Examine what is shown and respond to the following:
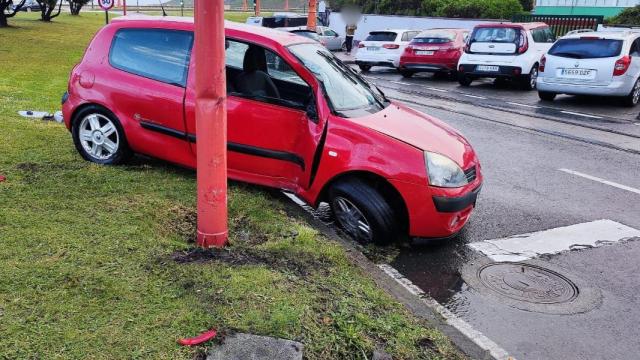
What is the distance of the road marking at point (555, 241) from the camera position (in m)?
5.07

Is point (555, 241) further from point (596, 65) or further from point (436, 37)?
point (436, 37)

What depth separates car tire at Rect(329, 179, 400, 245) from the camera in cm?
480

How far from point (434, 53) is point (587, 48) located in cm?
Result: 603

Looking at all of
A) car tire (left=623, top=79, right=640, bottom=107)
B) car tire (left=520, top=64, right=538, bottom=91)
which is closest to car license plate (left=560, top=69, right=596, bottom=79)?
car tire (left=623, top=79, right=640, bottom=107)

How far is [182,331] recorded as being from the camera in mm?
3090

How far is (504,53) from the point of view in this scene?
1581 cm

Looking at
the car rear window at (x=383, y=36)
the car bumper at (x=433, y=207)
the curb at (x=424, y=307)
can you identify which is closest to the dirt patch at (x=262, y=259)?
the curb at (x=424, y=307)

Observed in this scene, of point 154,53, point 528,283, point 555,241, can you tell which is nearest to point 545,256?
point 555,241

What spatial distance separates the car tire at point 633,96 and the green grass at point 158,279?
34.7 ft

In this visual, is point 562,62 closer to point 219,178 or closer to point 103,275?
point 219,178

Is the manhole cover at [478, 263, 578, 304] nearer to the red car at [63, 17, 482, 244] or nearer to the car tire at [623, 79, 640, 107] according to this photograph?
the red car at [63, 17, 482, 244]

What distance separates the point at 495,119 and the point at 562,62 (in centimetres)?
282

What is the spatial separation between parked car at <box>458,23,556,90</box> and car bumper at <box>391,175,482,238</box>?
11.8 meters

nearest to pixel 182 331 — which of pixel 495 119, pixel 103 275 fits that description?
pixel 103 275
